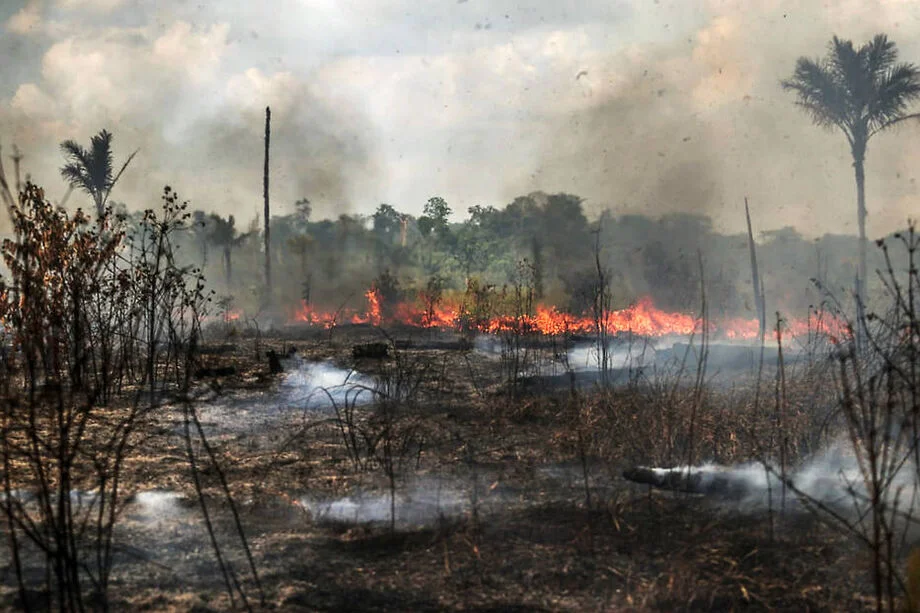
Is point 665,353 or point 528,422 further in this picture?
point 665,353

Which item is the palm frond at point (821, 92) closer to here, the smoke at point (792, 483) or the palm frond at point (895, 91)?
the palm frond at point (895, 91)

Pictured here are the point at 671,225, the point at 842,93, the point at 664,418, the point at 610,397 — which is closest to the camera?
the point at 664,418

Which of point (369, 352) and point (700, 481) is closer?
point (700, 481)

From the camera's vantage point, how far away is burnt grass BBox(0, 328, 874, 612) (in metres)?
4.23

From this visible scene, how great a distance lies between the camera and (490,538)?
5.07 m

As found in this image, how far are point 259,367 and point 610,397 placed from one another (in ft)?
22.8

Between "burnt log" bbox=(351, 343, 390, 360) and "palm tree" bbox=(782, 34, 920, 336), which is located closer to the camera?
"burnt log" bbox=(351, 343, 390, 360)

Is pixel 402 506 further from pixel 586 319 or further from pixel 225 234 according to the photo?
pixel 225 234

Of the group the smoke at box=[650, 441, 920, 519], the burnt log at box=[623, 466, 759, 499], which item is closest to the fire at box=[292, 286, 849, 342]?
the smoke at box=[650, 441, 920, 519]

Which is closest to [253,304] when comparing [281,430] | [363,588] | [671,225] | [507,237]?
[507,237]

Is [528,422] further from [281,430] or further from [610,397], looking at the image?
[281,430]

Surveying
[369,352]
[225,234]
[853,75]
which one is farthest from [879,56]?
[225,234]

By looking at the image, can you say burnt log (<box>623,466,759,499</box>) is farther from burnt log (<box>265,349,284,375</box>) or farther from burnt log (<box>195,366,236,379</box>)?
burnt log (<box>265,349,284,375</box>)

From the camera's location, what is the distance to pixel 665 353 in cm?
1755
